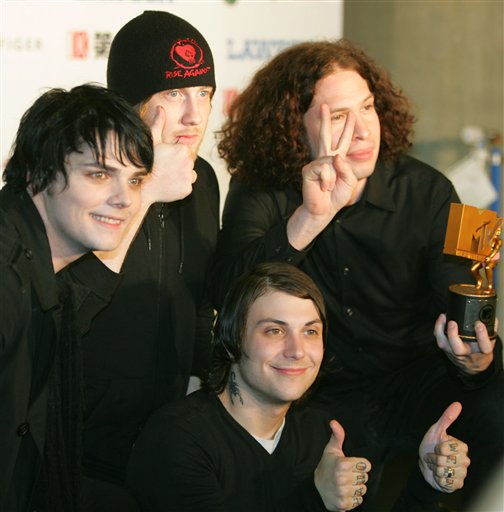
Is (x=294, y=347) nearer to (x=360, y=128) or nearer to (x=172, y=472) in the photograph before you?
(x=172, y=472)

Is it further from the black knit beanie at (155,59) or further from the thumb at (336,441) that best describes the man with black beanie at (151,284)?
the thumb at (336,441)

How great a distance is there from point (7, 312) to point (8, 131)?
1.35 meters

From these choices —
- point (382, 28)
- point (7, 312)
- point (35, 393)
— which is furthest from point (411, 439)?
point (382, 28)

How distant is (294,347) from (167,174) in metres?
0.46

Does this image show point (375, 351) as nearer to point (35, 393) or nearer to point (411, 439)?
point (411, 439)

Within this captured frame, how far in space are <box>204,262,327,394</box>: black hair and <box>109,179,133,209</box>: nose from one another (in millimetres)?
411

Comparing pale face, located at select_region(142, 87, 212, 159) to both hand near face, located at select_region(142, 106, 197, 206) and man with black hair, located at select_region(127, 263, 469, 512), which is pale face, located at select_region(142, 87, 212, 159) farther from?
man with black hair, located at select_region(127, 263, 469, 512)

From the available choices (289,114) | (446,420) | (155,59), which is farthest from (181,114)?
(446,420)

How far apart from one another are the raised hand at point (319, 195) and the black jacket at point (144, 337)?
0.27 meters

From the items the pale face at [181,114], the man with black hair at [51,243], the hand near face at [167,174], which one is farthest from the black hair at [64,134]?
the pale face at [181,114]

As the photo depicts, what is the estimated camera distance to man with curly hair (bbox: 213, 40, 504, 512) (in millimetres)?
2283

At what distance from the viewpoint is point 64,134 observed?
1750 mm

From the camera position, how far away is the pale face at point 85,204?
69.1 inches

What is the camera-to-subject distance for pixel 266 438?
203 centimetres
